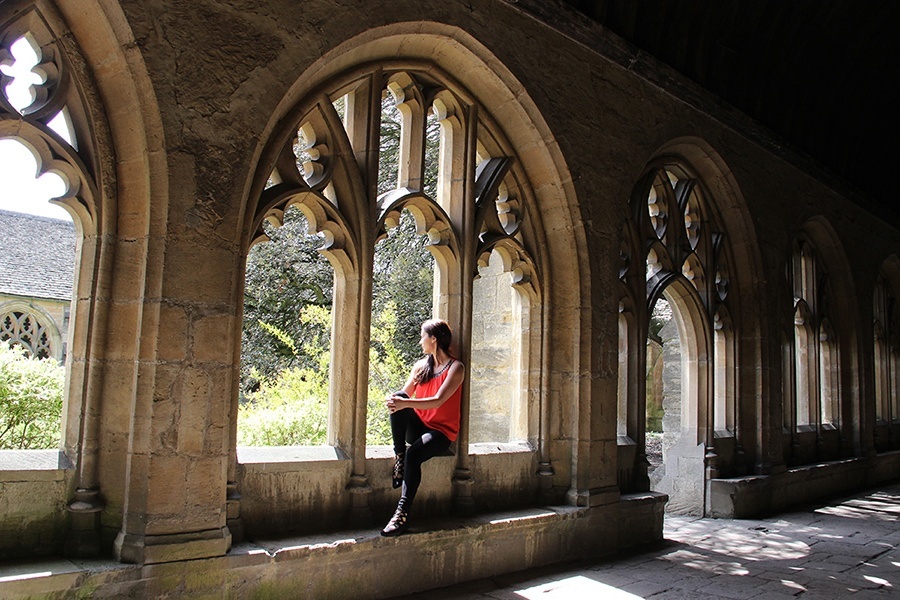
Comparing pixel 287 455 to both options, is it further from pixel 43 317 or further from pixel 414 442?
pixel 43 317

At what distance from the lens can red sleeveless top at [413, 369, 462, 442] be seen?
12.4 feet

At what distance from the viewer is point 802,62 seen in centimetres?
706

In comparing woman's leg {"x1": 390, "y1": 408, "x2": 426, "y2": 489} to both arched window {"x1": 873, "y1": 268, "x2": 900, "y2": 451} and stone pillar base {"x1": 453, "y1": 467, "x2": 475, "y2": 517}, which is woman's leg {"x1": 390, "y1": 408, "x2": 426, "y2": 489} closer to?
stone pillar base {"x1": 453, "y1": 467, "x2": 475, "y2": 517}

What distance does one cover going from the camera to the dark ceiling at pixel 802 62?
562cm

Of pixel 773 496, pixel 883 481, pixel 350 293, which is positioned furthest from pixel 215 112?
pixel 883 481

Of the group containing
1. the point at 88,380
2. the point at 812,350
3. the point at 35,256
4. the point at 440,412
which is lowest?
the point at 440,412

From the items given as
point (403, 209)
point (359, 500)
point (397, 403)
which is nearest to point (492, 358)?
point (403, 209)

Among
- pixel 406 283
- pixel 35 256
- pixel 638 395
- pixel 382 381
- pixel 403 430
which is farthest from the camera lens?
pixel 35 256

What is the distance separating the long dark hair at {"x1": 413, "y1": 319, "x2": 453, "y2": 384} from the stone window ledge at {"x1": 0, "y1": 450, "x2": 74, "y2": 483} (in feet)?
5.40

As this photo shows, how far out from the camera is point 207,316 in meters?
3.00

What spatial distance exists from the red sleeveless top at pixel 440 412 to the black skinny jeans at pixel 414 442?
3cm

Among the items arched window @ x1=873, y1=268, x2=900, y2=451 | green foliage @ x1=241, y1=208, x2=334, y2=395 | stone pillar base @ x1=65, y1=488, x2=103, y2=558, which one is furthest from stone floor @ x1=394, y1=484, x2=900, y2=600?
green foliage @ x1=241, y1=208, x2=334, y2=395

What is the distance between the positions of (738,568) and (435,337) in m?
2.21

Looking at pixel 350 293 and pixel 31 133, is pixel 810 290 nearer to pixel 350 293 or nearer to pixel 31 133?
pixel 350 293
